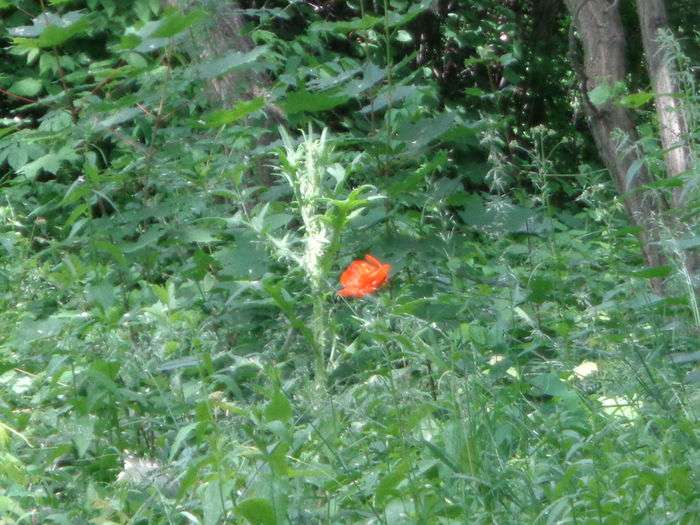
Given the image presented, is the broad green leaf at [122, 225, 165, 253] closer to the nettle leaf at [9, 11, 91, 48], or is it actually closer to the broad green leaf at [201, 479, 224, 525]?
the nettle leaf at [9, 11, 91, 48]

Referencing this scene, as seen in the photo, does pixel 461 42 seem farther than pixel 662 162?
Yes

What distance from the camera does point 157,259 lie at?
13.0 feet

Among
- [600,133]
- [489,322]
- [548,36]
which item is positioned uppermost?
[489,322]

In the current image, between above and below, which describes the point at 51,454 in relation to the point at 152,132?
below

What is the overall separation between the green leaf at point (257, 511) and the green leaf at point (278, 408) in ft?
0.69

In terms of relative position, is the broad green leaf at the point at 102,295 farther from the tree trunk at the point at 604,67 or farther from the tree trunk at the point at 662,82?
the tree trunk at the point at 604,67

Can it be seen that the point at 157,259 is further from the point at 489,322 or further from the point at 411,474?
the point at 411,474

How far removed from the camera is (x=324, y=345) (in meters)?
3.00

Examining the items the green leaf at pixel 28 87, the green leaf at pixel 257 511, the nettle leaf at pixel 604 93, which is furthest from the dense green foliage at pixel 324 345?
the green leaf at pixel 28 87

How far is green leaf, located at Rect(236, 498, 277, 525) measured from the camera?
205 cm

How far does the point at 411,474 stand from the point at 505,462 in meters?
0.23

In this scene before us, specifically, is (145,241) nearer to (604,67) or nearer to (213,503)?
(213,503)

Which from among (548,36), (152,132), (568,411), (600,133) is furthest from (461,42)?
(568,411)

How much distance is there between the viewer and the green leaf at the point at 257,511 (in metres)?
2.05
